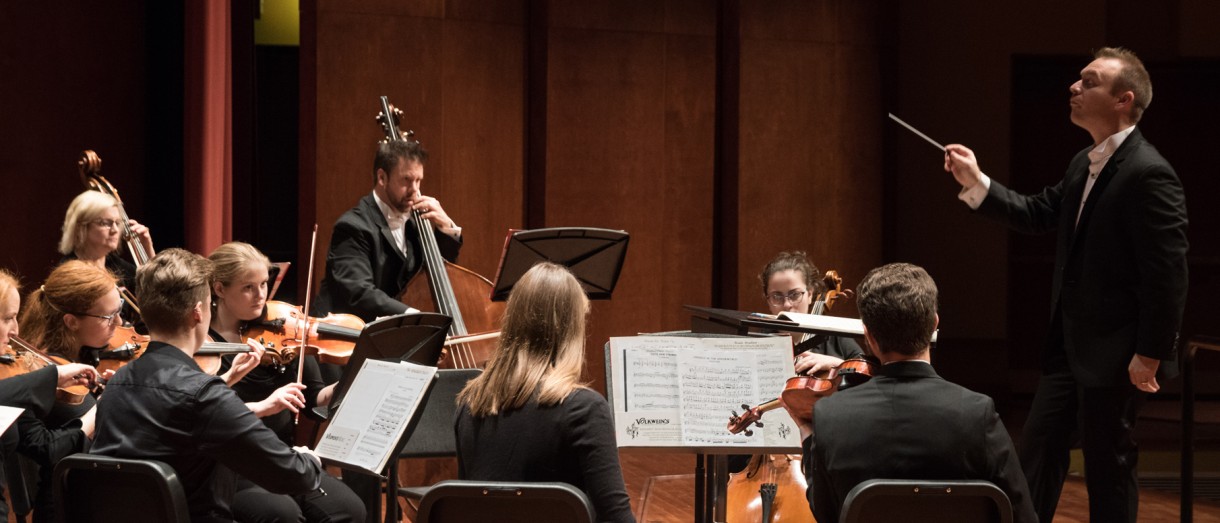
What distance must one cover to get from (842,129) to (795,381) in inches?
181

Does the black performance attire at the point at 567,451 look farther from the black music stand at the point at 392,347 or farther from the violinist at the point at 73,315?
the violinist at the point at 73,315

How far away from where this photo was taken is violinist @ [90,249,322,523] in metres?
2.35

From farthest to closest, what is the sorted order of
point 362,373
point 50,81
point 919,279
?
point 50,81 → point 362,373 → point 919,279

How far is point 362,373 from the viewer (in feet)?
8.65

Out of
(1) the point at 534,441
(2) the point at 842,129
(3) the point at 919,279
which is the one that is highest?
(2) the point at 842,129

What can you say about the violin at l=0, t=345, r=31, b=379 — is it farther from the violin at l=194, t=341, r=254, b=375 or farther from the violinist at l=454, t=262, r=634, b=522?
the violinist at l=454, t=262, r=634, b=522

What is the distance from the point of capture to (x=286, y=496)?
293 centimetres

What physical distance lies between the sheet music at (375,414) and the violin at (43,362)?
2.55ft

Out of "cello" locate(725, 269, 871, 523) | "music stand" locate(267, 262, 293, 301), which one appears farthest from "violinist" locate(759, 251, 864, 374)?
"music stand" locate(267, 262, 293, 301)

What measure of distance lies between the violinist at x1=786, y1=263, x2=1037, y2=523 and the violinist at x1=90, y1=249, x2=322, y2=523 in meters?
1.07

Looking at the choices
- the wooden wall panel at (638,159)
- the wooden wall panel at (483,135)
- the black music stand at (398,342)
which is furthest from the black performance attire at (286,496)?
the wooden wall panel at (638,159)

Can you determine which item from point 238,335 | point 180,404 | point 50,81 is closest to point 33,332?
point 238,335

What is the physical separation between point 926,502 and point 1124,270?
4.58 feet

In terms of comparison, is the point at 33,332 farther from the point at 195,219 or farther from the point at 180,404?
the point at 195,219
